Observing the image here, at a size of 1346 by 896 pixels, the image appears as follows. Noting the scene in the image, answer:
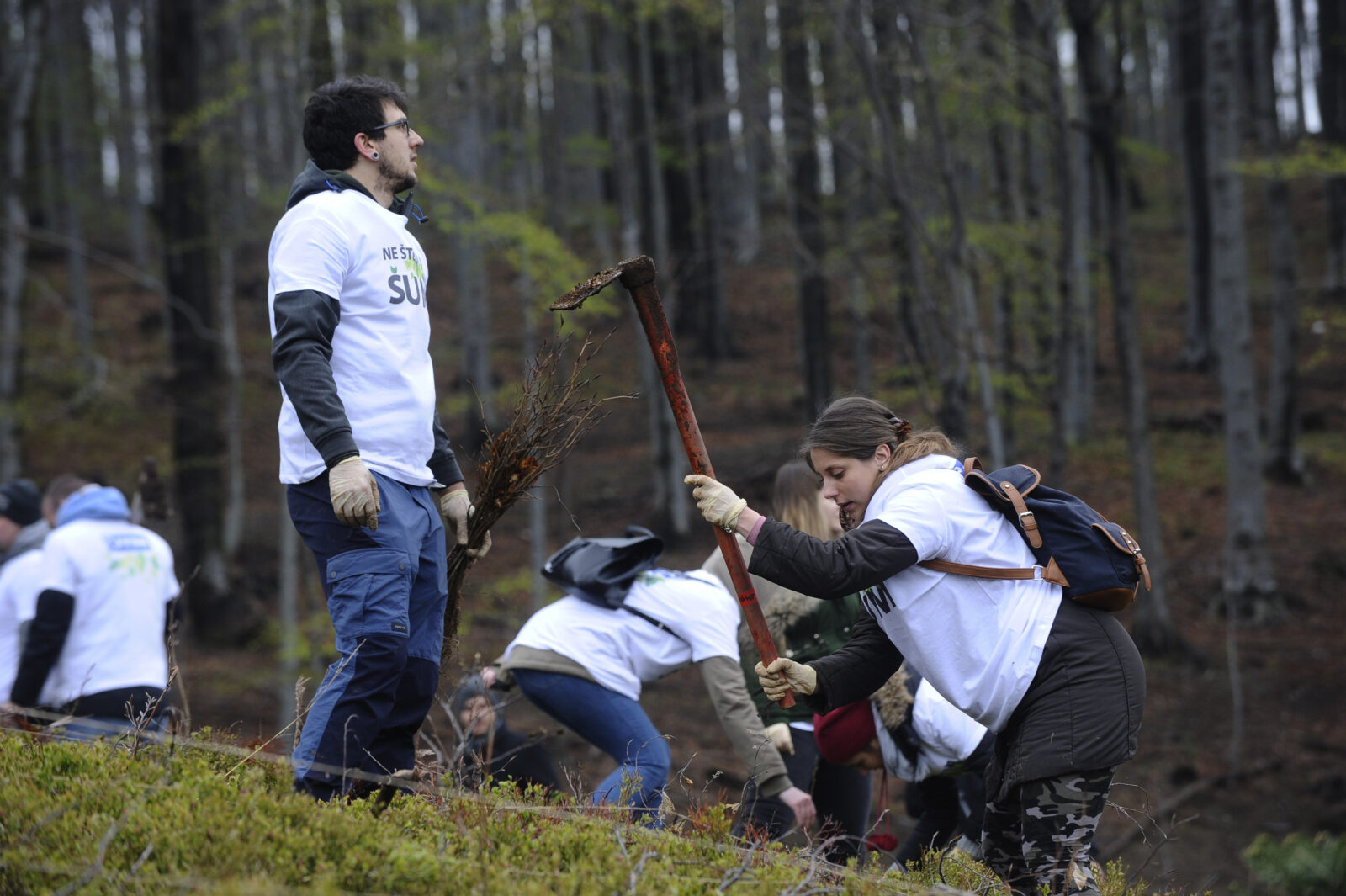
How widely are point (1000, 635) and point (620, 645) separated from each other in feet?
6.33

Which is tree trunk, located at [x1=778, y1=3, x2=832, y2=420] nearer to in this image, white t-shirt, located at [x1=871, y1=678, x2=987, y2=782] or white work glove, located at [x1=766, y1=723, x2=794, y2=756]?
white work glove, located at [x1=766, y1=723, x2=794, y2=756]

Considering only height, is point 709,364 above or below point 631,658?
above

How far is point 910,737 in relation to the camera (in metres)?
4.32

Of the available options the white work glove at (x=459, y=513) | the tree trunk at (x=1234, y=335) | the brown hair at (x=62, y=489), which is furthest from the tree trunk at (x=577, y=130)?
the white work glove at (x=459, y=513)

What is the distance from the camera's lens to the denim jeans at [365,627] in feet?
10.0

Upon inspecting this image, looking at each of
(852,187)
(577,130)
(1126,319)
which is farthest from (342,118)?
(577,130)

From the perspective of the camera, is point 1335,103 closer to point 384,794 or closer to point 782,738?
point 782,738

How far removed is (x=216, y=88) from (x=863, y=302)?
417 inches

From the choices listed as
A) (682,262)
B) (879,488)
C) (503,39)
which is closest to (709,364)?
(682,262)

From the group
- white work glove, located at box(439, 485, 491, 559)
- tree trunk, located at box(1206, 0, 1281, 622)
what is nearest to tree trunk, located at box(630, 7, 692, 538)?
tree trunk, located at box(1206, 0, 1281, 622)

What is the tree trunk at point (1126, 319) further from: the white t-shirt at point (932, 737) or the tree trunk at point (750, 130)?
the white t-shirt at point (932, 737)

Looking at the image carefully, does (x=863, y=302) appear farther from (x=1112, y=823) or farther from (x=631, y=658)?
(x=631, y=658)

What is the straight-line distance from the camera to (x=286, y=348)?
10.2 ft

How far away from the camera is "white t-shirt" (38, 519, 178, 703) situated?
5.07m
